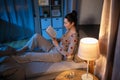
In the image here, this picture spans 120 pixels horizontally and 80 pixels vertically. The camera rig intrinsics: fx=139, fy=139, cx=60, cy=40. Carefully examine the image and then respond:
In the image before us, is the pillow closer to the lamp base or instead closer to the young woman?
the young woman

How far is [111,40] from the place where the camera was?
44.7 inches

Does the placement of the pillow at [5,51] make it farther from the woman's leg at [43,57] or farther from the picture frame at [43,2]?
the picture frame at [43,2]

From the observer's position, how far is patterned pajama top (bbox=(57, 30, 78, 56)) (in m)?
1.75

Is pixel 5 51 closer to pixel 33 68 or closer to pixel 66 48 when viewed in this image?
pixel 33 68

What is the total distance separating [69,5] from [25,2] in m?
1.07

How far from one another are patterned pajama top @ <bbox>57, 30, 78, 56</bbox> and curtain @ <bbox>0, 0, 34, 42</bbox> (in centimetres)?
180

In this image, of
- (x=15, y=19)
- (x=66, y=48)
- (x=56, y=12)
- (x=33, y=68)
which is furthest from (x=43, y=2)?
(x=33, y=68)

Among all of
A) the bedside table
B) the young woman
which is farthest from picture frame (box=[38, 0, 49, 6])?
the bedside table

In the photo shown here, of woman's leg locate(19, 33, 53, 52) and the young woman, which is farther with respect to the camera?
woman's leg locate(19, 33, 53, 52)

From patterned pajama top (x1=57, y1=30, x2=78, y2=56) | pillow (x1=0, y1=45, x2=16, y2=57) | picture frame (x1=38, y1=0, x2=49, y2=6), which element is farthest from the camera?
picture frame (x1=38, y1=0, x2=49, y2=6)

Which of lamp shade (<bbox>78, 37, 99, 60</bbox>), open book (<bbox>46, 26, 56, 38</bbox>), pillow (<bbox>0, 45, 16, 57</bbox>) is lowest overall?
pillow (<bbox>0, 45, 16, 57</bbox>)

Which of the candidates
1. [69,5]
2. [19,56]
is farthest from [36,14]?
[19,56]

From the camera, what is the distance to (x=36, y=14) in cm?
353

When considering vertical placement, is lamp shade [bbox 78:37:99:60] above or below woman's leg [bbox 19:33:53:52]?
above
